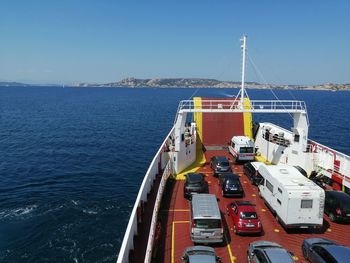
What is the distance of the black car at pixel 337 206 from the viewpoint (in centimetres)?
1702

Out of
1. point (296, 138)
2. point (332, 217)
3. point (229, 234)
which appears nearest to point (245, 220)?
point (229, 234)

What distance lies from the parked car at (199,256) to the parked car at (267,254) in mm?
1628

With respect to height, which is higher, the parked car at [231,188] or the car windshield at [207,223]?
the car windshield at [207,223]

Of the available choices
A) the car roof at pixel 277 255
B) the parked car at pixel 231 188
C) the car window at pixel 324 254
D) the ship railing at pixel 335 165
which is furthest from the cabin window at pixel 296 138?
Answer: the car roof at pixel 277 255

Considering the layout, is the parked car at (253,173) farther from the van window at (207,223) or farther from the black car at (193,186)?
the van window at (207,223)

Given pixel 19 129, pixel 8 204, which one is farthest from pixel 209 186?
pixel 19 129

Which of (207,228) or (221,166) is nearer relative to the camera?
(207,228)

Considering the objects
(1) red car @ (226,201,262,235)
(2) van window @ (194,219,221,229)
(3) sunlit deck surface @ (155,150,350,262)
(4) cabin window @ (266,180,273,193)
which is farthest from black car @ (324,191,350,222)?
(2) van window @ (194,219,221,229)

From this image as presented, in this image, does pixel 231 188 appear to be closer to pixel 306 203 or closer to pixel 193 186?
pixel 193 186

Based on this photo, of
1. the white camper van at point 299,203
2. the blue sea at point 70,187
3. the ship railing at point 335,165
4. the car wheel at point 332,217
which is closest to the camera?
the white camper van at point 299,203

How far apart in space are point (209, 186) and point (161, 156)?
4.90 metres

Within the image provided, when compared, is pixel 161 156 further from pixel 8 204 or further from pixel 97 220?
pixel 8 204

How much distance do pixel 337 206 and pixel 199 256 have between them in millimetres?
10023

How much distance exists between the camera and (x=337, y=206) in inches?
682
